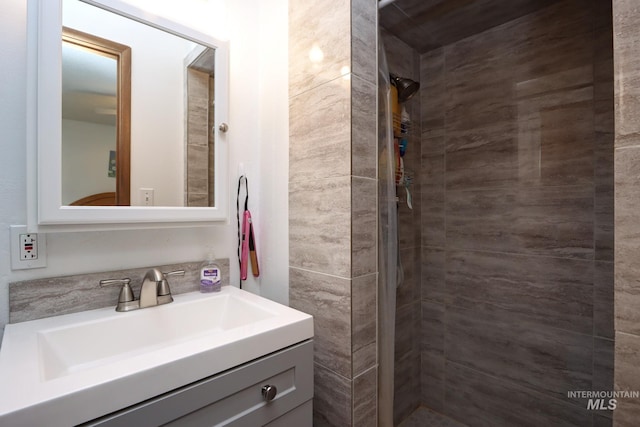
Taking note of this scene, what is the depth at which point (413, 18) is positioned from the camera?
143cm

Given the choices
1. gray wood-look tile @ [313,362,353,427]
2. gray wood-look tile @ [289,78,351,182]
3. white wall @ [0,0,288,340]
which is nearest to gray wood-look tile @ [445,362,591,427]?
gray wood-look tile @ [313,362,353,427]

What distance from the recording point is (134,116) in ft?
3.33

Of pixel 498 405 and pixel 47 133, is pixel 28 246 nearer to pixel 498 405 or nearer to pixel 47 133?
pixel 47 133

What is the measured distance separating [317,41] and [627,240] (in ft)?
3.50

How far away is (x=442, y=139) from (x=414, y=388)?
1.47 m

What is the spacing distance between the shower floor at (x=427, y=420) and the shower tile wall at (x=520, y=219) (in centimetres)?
4

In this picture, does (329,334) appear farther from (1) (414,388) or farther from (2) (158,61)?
(2) (158,61)

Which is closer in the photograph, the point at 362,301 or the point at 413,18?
the point at 362,301

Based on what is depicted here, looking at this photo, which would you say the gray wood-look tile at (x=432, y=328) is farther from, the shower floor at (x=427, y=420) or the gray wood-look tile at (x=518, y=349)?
the shower floor at (x=427, y=420)

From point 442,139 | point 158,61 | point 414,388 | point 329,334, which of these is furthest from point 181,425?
point 442,139

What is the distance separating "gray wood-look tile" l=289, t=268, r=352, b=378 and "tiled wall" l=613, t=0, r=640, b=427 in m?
0.65

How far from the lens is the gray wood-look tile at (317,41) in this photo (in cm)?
101

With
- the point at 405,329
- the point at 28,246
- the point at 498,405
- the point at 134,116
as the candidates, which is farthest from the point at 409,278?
the point at 28,246

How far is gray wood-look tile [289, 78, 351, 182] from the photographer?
100 cm
